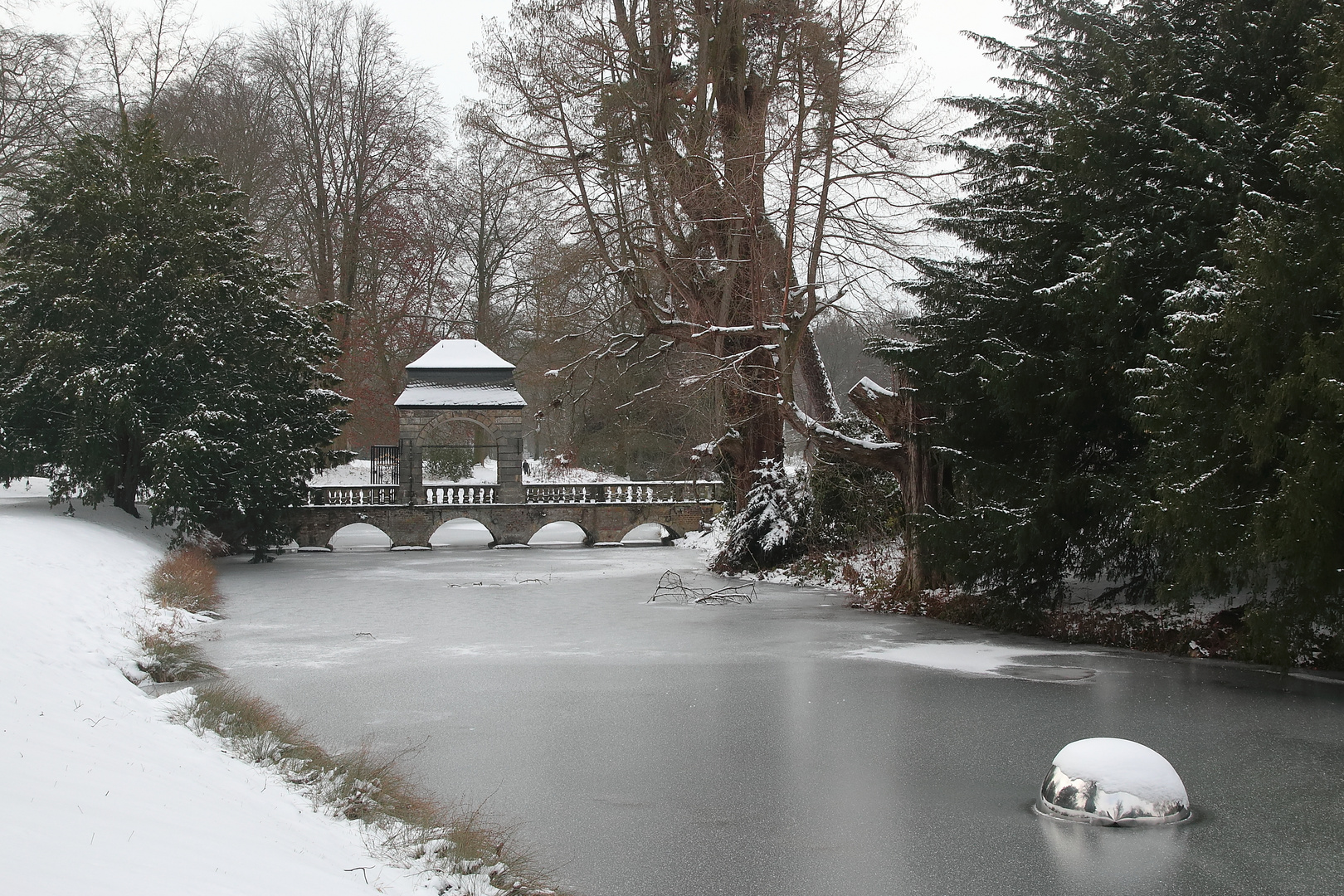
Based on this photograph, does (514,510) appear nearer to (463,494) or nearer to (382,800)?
(463,494)

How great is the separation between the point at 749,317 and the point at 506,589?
20.0 ft

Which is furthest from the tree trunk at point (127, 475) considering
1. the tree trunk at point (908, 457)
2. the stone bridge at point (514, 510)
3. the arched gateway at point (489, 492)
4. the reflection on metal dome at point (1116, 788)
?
the reflection on metal dome at point (1116, 788)

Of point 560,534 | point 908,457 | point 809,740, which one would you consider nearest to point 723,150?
point 908,457

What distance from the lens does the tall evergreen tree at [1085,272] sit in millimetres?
11352

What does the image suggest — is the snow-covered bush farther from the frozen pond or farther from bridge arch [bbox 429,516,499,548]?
bridge arch [bbox 429,516,499,548]

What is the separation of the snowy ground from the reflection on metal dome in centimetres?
370

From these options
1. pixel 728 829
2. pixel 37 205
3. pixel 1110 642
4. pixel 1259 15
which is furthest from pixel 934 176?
pixel 37 205

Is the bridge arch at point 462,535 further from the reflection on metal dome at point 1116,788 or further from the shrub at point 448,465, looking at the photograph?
the reflection on metal dome at point 1116,788

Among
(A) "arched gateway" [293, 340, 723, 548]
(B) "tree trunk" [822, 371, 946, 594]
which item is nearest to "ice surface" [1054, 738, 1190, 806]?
(B) "tree trunk" [822, 371, 946, 594]

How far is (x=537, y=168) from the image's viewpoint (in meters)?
18.5

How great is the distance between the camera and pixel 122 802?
430 centimetres

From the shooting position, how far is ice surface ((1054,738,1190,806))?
623 centimetres

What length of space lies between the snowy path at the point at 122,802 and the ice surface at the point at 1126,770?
382 cm

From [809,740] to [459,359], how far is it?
23051 millimetres
